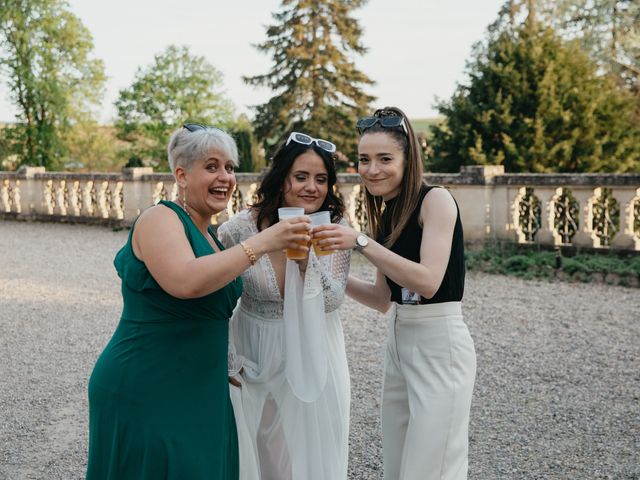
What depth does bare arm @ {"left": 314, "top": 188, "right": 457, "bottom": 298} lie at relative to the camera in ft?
8.31

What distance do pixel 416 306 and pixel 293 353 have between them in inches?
Result: 20.8

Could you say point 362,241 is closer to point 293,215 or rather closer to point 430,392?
point 293,215

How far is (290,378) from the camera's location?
2.79 meters

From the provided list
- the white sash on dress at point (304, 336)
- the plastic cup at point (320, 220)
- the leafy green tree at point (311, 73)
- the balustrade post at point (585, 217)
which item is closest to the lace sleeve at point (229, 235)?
the white sash on dress at point (304, 336)

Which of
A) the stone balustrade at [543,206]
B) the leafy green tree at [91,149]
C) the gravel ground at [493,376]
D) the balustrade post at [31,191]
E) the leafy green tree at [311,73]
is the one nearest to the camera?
the gravel ground at [493,376]

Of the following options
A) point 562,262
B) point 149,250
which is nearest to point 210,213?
point 149,250

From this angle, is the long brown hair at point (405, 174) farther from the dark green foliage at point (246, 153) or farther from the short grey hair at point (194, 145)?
the dark green foliage at point (246, 153)

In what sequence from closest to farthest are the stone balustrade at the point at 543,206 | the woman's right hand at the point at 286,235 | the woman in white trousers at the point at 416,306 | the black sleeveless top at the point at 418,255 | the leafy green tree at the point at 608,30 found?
the woman's right hand at the point at 286,235, the woman in white trousers at the point at 416,306, the black sleeveless top at the point at 418,255, the stone balustrade at the point at 543,206, the leafy green tree at the point at 608,30

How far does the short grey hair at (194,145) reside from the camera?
2.49 metres

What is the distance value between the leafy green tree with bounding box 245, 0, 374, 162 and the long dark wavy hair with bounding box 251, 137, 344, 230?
3350 cm

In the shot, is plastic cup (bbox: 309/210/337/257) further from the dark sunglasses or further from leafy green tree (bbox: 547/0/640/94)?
leafy green tree (bbox: 547/0/640/94)

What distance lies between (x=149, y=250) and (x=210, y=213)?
1.17 feet

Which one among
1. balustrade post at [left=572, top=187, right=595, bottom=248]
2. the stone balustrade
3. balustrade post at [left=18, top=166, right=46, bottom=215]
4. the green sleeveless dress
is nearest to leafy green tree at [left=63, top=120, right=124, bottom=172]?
balustrade post at [left=18, top=166, right=46, bottom=215]

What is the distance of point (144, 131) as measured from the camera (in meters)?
31.6
